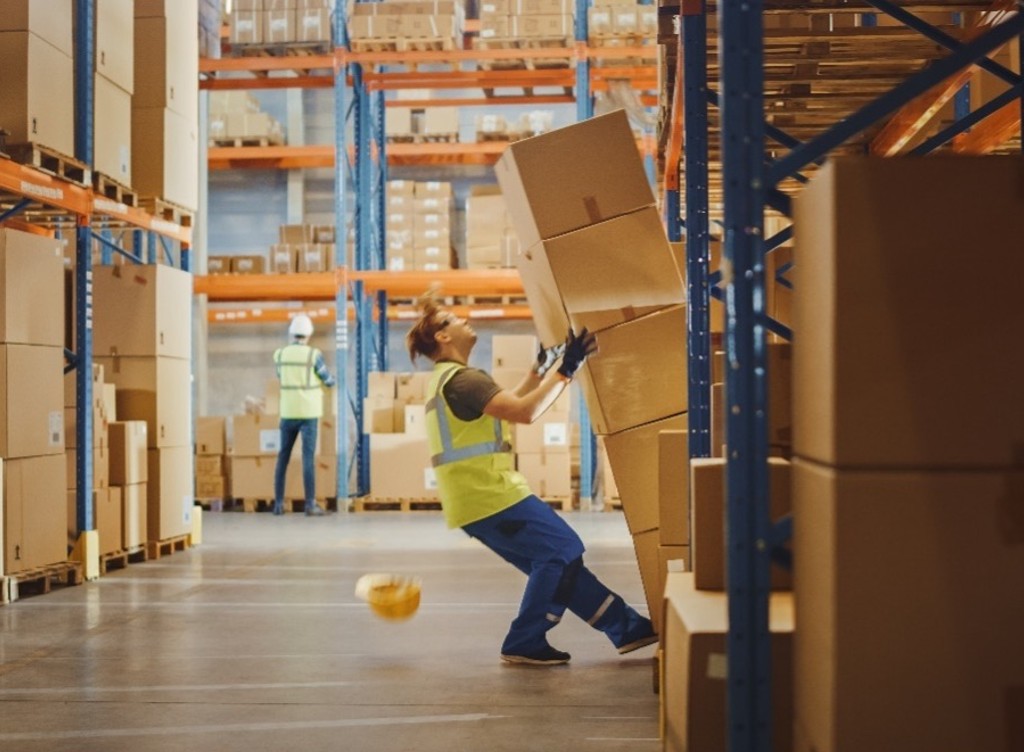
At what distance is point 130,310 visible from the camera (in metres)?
9.73

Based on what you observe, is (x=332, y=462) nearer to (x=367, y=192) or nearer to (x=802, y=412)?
(x=367, y=192)

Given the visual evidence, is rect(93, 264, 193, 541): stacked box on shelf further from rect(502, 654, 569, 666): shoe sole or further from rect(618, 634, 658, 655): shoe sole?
rect(618, 634, 658, 655): shoe sole

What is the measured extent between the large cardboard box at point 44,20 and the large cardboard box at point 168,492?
3.18 m

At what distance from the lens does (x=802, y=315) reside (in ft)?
8.68

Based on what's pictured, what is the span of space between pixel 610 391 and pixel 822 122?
225cm

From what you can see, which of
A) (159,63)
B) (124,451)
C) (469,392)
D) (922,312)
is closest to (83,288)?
(124,451)

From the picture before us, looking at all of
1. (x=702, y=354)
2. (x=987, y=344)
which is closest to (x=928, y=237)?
(x=987, y=344)

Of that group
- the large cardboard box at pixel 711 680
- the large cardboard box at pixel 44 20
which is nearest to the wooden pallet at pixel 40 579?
the large cardboard box at pixel 44 20

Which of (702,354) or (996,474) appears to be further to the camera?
(702,354)

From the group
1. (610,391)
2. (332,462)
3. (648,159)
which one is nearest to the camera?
(610,391)

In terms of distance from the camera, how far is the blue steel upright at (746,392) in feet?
8.95

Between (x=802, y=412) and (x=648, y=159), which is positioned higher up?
(x=648, y=159)

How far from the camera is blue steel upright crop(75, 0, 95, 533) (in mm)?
8570

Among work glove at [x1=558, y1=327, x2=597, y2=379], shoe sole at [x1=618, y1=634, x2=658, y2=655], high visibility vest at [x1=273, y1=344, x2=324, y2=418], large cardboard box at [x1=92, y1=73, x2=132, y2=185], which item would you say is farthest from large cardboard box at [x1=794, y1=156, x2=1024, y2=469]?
high visibility vest at [x1=273, y1=344, x2=324, y2=418]
